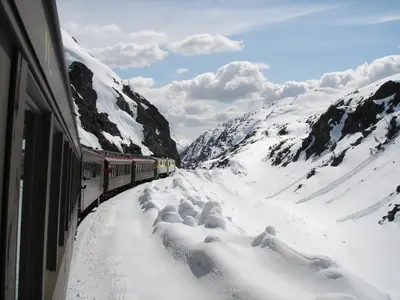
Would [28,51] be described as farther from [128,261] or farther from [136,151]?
[136,151]

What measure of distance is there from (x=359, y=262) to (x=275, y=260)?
36.5 ft

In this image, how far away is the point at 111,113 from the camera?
293 ft

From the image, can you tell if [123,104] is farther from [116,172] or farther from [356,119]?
[116,172]

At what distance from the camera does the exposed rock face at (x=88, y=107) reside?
2638 inches

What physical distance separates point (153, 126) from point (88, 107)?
3720 cm

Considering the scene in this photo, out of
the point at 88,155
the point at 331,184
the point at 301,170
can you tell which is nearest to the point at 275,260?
the point at 88,155

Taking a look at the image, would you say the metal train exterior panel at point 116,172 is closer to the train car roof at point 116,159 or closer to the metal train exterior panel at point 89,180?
the train car roof at point 116,159

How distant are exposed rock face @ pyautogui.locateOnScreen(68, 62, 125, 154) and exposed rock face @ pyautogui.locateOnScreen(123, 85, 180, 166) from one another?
1456cm

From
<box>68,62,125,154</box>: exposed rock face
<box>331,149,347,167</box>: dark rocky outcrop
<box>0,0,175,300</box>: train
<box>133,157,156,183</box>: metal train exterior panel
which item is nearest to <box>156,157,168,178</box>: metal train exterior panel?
<box>133,157,156,183</box>: metal train exterior panel

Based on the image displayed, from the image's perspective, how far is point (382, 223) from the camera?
22016 millimetres

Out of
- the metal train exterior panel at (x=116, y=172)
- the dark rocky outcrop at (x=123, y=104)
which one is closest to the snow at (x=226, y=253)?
the metal train exterior panel at (x=116, y=172)

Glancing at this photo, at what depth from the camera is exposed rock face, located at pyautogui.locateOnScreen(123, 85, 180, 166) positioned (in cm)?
9751

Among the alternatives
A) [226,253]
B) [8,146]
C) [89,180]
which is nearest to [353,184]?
[89,180]

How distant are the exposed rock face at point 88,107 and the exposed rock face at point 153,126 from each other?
1456 cm
